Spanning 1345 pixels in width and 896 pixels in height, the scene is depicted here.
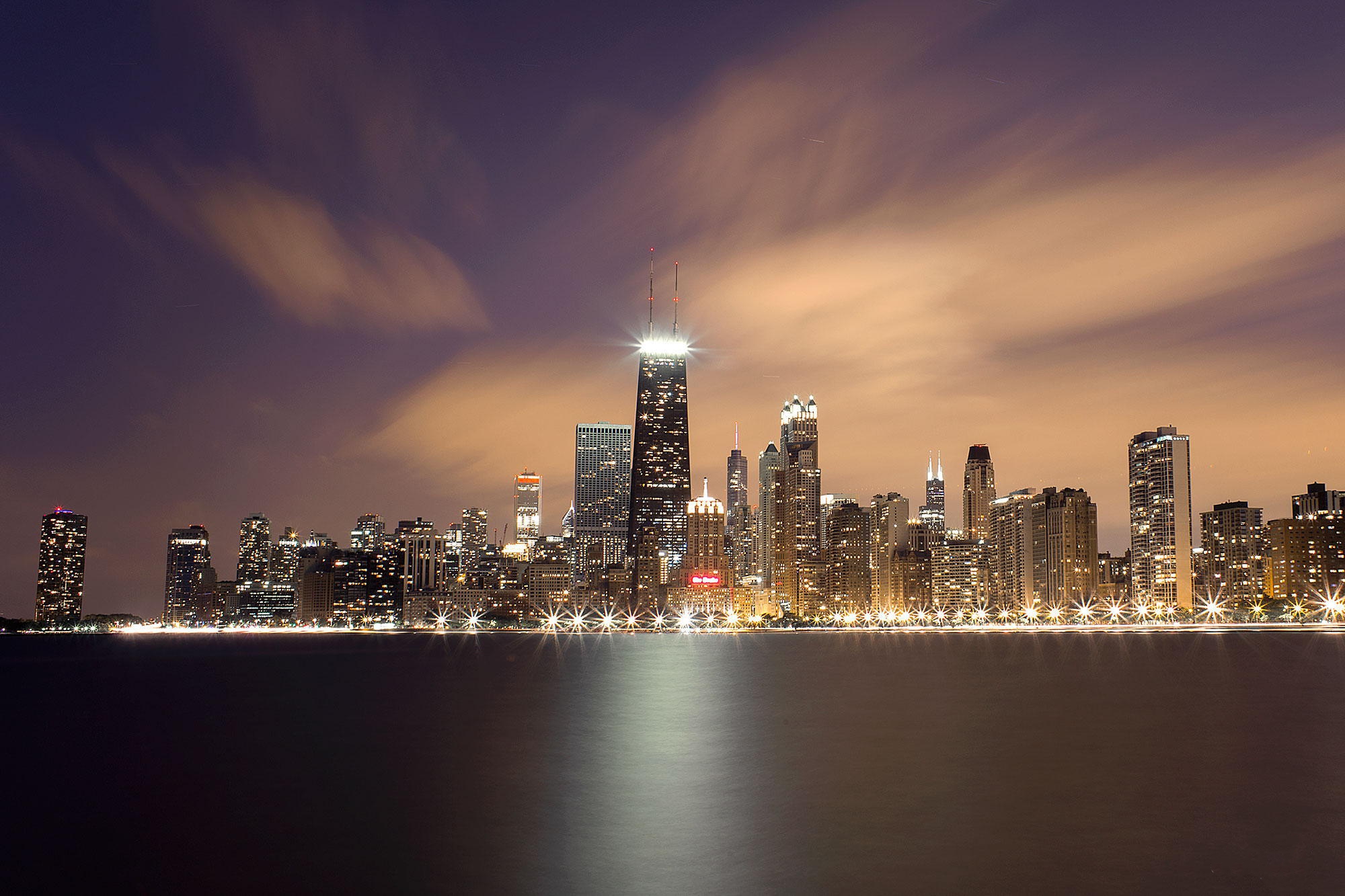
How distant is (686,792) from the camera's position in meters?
43.6

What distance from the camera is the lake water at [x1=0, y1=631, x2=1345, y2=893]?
2961 cm

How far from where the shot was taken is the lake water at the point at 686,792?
29609mm

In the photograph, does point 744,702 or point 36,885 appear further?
point 744,702

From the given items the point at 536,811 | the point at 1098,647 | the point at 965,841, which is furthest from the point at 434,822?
the point at 1098,647

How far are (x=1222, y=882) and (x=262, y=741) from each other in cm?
5401

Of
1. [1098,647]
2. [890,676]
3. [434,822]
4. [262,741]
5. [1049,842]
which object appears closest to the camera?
[1049,842]

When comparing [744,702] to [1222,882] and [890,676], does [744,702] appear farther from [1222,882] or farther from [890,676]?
[1222,882]

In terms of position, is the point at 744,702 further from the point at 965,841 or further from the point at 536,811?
the point at 965,841

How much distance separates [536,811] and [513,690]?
2616 inches

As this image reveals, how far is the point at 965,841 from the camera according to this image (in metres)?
32.2

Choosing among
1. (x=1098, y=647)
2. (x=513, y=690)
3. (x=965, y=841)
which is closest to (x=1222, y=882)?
(x=965, y=841)

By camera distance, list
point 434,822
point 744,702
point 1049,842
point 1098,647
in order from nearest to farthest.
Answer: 1. point 1049,842
2. point 434,822
3. point 744,702
4. point 1098,647

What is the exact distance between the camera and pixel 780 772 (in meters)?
47.8

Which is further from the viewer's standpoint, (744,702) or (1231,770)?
(744,702)
